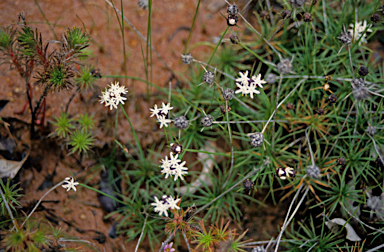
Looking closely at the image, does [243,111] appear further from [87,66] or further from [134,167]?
[87,66]

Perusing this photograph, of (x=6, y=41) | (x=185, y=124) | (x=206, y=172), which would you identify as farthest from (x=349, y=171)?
(x=6, y=41)

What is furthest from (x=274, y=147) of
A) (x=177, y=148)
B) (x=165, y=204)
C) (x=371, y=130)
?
(x=165, y=204)

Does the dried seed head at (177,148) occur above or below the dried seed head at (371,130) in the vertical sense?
below

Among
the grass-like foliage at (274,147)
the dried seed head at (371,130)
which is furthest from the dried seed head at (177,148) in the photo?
the dried seed head at (371,130)

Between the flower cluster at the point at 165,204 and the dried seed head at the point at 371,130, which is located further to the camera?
the dried seed head at the point at 371,130

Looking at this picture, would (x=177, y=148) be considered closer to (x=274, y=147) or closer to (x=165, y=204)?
(x=165, y=204)

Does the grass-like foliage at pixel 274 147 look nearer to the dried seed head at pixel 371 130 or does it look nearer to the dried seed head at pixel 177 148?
the dried seed head at pixel 371 130

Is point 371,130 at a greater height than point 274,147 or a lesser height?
greater

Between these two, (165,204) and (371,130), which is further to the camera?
(371,130)

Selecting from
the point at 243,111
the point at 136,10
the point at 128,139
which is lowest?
the point at 128,139

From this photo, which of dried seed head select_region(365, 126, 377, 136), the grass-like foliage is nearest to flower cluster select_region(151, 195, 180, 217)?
the grass-like foliage

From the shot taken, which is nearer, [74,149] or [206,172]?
[74,149]
